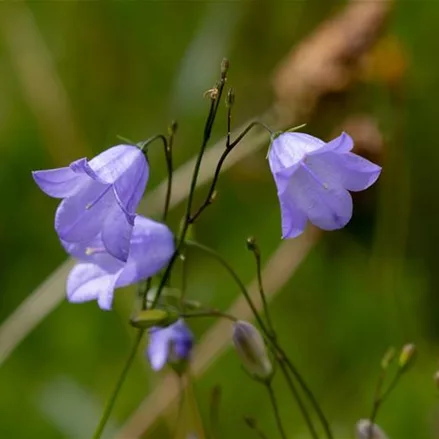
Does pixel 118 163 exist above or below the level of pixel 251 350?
above

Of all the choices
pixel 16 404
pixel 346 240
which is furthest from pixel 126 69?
pixel 16 404

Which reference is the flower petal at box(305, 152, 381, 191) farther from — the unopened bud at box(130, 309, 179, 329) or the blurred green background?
the blurred green background

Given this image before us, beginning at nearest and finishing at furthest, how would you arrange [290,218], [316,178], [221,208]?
[290,218], [316,178], [221,208]

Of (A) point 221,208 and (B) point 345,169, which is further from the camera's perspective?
(A) point 221,208

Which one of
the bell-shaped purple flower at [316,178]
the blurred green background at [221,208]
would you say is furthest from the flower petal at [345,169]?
the blurred green background at [221,208]

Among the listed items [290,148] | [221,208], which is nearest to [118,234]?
[290,148]

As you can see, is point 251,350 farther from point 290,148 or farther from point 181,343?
point 290,148

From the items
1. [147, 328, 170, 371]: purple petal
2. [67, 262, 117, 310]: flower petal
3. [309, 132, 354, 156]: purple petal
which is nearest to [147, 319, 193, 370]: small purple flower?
[147, 328, 170, 371]: purple petal

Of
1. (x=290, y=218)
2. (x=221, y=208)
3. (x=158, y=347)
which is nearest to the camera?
(x=290, y=218)
